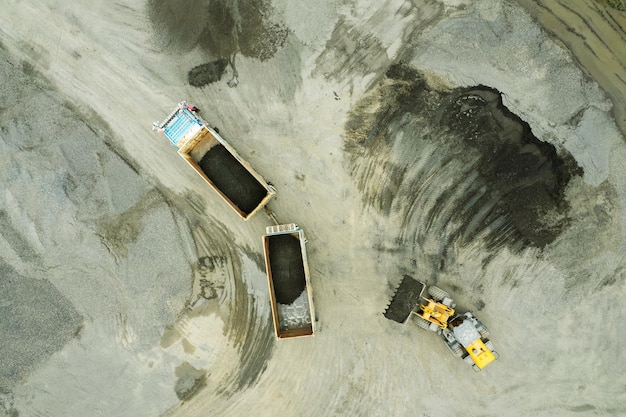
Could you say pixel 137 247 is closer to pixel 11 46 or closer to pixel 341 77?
pixel 11 46

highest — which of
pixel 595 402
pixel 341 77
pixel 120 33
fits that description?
pixel 341 77

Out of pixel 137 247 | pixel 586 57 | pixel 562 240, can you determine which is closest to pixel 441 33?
pixel 586 57

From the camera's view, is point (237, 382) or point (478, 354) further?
point (237, 382)

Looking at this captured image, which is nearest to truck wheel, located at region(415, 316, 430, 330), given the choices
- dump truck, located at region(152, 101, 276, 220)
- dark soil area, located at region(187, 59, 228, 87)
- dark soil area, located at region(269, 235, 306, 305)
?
dark soil area, located at region(269, 235, 306, 305)

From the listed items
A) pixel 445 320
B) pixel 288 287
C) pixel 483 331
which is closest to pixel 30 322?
pixel 288 287

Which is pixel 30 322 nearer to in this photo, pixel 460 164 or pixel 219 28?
pixel 219 28

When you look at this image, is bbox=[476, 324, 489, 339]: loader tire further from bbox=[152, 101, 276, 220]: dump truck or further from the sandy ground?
bbox=[152, 101, 276, 220]: dump truck

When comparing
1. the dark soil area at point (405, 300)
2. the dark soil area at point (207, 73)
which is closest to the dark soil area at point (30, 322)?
the dark soil area at point (207, 73)

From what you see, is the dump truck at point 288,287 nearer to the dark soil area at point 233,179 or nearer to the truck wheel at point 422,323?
the dark soil area at point 233,179
